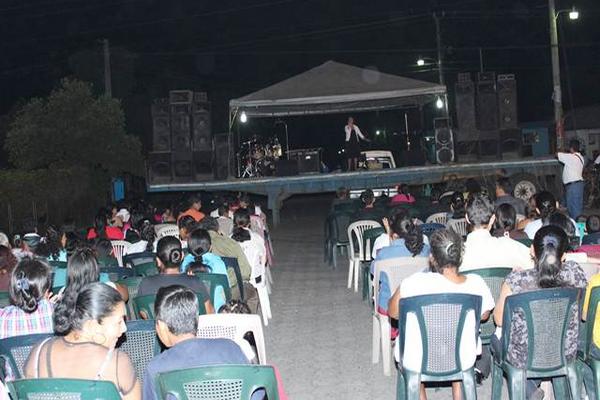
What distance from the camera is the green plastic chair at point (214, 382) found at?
11.3 ft

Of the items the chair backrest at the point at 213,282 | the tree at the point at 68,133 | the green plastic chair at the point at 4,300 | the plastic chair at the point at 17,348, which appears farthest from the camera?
the tree at the point at 68,133

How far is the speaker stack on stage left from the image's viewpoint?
2056cm

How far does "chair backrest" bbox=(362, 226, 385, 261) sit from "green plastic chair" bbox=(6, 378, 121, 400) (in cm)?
590

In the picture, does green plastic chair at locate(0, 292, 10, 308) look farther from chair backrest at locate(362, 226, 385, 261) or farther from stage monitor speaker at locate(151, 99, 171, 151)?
stage monitor speaker at locate(151, 99, 171, 151)

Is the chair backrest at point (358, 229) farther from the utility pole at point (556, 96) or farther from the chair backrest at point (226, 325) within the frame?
the utility pole at point (556, 96)

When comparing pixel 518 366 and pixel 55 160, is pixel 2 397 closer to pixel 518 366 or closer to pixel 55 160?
pixel 518 366

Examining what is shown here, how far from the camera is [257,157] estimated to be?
2269 cm

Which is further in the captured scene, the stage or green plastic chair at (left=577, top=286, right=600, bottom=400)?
the stage

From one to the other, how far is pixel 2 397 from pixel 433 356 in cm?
215

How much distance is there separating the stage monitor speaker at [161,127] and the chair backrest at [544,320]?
16.9 meters

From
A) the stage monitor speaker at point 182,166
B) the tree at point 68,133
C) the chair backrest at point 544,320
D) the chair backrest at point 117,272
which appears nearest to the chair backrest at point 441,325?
the chair backrest at point 544,320

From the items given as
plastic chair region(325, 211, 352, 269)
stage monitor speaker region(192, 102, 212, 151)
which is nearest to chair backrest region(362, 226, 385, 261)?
plastic chair region(325, 211, 352, 269)

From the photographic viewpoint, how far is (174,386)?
11.5 feet

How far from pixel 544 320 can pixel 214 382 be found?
195 cm
